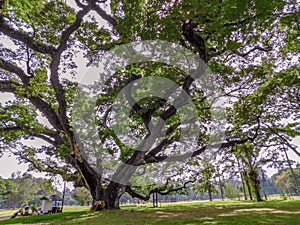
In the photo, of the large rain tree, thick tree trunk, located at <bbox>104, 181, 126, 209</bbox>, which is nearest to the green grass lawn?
thick tree trunk, located at <bbox>104, 181, 126, 209</bbox>

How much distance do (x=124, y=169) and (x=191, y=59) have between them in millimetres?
6126

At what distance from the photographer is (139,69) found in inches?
322

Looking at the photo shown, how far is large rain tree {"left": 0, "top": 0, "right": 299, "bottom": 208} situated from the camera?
19.0 feet

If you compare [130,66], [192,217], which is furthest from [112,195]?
[130,66]

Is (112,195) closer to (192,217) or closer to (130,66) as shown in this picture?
(192,217)

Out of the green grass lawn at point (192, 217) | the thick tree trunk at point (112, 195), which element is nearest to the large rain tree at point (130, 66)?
the thick tree trunk at point (112, 195)

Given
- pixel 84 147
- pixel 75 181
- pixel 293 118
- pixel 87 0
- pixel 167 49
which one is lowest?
pixel 75 181

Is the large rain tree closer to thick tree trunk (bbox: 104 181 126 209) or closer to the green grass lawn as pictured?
thick tree trunk (bbox: 104 181 126 209)

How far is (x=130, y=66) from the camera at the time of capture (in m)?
8.59

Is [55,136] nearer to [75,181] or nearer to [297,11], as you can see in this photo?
[75,181]

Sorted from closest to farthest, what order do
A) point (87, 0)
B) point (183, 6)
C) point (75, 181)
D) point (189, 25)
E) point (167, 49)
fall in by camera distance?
point (183, 6), point (189, 25), point (87, 0), point (167, 49), point (75, 181)

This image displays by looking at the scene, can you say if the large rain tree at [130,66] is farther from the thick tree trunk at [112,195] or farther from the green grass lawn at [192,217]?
the green grass lawn at [192,217]

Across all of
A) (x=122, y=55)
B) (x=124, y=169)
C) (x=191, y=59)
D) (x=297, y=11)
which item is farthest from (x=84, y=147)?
(x=297, y=11)

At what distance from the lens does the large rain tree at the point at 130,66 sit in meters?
5.79
